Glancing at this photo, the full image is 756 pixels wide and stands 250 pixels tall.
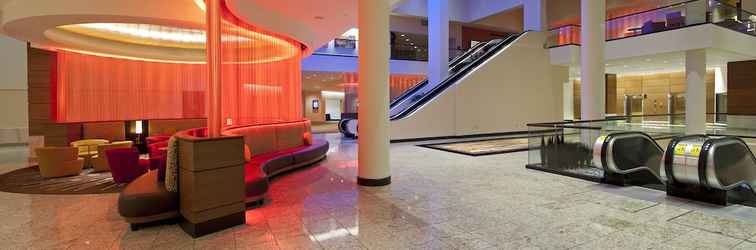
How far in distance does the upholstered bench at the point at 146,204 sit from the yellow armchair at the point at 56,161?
408cm

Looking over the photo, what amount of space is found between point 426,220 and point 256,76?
560 cm

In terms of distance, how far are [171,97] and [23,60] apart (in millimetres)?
6004

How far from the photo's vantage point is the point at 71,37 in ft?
29.5

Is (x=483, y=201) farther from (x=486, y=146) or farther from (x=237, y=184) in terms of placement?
(x=486, y=146)

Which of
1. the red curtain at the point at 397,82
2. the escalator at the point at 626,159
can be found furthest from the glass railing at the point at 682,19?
the red curtain at the point at 397,82

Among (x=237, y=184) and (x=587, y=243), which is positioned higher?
(x=237, y=184)

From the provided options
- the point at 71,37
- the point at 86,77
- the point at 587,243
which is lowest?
the point at 587,243

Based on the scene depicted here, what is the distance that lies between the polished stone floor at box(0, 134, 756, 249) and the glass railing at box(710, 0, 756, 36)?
911 centimetres

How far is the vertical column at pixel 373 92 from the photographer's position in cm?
592

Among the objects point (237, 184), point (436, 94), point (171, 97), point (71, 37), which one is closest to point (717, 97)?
point (436, 94)

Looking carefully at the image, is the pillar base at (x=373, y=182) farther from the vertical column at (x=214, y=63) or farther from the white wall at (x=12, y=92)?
the white wall at (x=12, y=92)

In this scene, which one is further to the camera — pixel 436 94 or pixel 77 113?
pixel 436 94

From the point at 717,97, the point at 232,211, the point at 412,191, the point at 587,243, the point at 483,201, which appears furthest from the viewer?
the point at 717,97

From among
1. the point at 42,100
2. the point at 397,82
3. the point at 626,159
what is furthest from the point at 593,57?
the point at 42,100
